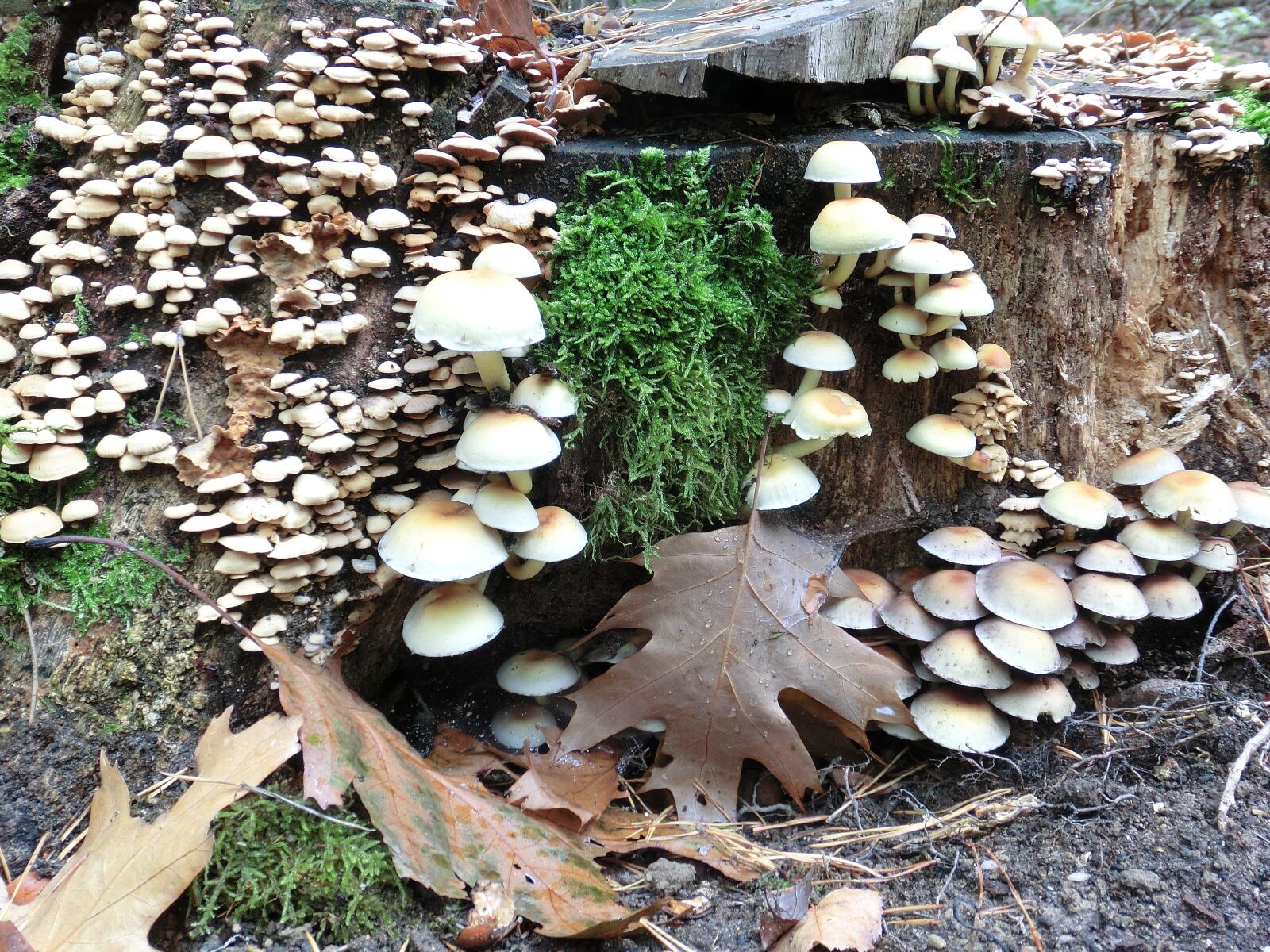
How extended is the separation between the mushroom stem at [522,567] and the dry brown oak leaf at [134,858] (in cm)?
108

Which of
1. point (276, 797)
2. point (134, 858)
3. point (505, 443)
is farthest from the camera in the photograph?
point (505, 443)

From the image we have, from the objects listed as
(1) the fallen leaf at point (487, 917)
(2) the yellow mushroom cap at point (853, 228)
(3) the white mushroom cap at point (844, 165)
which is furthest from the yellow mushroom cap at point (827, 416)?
(1) the fallen leaf at point (487, 917)

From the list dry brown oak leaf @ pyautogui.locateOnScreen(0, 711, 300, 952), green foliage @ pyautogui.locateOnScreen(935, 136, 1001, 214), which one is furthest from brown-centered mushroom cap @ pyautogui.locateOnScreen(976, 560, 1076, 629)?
dry brown oak leaf @ pyautogui.locateOnScreen(0, 711, 300, 952)

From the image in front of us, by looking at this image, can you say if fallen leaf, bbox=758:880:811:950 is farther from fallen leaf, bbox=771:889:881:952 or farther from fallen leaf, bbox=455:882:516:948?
fallen leaf, bbox=455:882:516:948

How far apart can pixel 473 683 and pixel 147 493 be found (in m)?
1.62

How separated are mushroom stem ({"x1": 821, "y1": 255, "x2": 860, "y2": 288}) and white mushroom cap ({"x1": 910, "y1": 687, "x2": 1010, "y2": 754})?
182cm

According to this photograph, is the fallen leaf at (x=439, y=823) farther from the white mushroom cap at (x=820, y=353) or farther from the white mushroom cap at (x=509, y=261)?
the white mushroom cap at (x=820, y=353)

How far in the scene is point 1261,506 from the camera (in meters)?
3.57

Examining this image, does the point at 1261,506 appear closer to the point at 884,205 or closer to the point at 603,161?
the point at 884,205

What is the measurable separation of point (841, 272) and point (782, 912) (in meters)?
2.44

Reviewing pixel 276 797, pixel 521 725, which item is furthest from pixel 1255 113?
pixel 276 797

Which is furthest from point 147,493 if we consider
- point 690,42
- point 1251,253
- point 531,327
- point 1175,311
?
point 1251,253

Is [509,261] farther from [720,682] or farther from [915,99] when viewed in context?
[915,99]

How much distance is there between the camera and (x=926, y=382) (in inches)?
146
